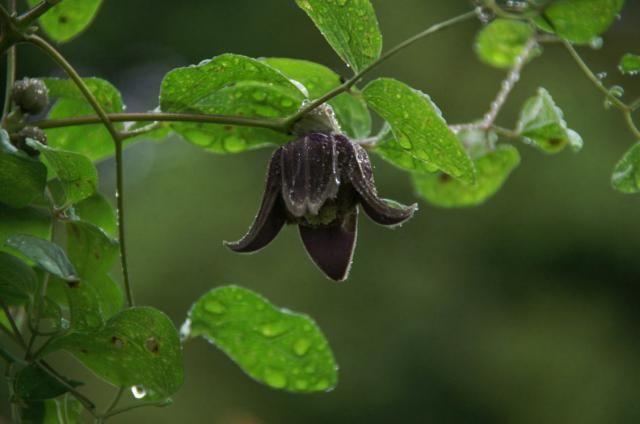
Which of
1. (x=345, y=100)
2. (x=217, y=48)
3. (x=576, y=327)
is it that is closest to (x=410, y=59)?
(x=217, y=48)

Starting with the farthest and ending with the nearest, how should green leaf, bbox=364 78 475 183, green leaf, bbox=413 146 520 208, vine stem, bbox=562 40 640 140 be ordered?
green leaf, bbox=413 146 520 208 → vine stem, bbox=562 40 640 140 → green leaf, bbox=364 78 475 183

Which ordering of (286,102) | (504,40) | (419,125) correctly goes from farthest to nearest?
1. (504,40)
2. (286,102)
3. (419,125)

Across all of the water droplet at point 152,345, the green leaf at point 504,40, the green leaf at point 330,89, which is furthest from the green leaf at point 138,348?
the green leaf at point 504,40

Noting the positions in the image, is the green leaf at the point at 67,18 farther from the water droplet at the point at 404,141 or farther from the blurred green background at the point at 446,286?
the blurred green background at the point at 446,286

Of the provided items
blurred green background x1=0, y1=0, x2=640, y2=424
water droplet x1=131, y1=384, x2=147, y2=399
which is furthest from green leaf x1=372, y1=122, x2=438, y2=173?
blurred green background x1=0, y1=0, x2=640, y2=424

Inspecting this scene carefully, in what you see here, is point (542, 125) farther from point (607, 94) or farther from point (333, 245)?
point (333, 245)

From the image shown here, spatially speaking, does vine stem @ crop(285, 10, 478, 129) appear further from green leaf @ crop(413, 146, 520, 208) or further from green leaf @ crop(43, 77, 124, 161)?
green leaf @ crop(413, 146, 520, 208)

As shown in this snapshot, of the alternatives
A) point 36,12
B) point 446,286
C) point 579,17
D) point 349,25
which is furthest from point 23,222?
point 446,286
